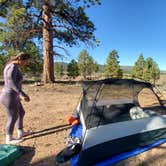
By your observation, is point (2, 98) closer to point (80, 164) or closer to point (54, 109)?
point (80, 164)

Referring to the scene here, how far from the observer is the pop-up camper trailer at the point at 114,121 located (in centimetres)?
272

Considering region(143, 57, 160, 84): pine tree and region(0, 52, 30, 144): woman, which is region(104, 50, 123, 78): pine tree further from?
region(0, 52, 30, 144): woman

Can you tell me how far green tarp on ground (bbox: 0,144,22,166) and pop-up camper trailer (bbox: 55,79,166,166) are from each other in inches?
34.7

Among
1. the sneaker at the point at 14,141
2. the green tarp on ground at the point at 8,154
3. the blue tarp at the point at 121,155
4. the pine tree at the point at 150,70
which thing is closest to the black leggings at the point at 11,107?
the sneaker at the point at 14,141

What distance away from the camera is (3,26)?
960cm

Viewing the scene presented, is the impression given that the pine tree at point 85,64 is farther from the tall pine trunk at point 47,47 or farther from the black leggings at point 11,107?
the black leggings at point 11,107

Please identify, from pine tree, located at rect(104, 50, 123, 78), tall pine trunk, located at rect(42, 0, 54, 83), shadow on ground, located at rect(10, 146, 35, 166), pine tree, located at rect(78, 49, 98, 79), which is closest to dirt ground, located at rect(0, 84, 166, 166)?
shadow on ground, located at rect(10, 146, 35, 166)

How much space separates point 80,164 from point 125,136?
0.80 metres

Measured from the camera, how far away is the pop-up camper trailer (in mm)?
2721

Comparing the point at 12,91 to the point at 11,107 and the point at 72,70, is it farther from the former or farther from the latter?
the point at 72,70

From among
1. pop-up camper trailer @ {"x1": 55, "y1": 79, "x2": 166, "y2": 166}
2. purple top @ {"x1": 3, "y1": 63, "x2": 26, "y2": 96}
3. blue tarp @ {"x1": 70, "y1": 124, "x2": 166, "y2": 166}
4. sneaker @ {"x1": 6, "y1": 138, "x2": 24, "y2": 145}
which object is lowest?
blue tarp @ {"x1": 70, "y1": 124, "x2": 166, "y2": 166}

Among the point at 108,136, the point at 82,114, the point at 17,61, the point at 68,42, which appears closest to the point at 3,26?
the point at 68,42

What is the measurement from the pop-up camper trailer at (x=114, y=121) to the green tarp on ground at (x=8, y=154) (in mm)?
881

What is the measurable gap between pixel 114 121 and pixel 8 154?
5.15 feet
